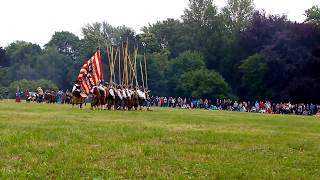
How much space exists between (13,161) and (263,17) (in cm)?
7820

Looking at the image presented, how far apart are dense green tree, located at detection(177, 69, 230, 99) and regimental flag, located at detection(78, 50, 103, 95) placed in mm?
45988

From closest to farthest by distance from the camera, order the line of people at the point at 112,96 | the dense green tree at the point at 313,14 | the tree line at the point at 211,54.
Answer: the line of people at the point at 112,96 < the tree line at the point at 211,54 < the dense green tree at the point at 313,14

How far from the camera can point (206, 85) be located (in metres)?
85.9

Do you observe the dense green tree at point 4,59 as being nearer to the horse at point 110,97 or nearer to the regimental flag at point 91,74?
the regimental flag at point 91,74

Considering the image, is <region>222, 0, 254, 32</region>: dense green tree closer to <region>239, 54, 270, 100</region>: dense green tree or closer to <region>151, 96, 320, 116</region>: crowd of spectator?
<region>239, 54, 270, 100</region>: dense green tree

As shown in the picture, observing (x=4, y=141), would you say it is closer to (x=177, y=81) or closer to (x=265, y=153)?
(x=265, y=153)

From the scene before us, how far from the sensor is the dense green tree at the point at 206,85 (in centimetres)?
8606

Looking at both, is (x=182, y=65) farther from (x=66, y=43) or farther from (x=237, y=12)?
(x=66, y=43)

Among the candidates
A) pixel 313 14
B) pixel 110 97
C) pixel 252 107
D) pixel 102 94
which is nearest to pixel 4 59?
pixel 313 14

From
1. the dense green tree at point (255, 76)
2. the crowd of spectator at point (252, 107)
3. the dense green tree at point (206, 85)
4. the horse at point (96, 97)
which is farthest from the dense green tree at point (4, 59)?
the horse at point (96, 97)

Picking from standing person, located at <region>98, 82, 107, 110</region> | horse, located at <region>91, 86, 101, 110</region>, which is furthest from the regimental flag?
horse, located at <region>91, 86, 101, 110</region>

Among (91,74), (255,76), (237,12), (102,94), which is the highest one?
(237,12)

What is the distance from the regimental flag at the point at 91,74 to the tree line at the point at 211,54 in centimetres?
2318

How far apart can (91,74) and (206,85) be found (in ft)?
152
